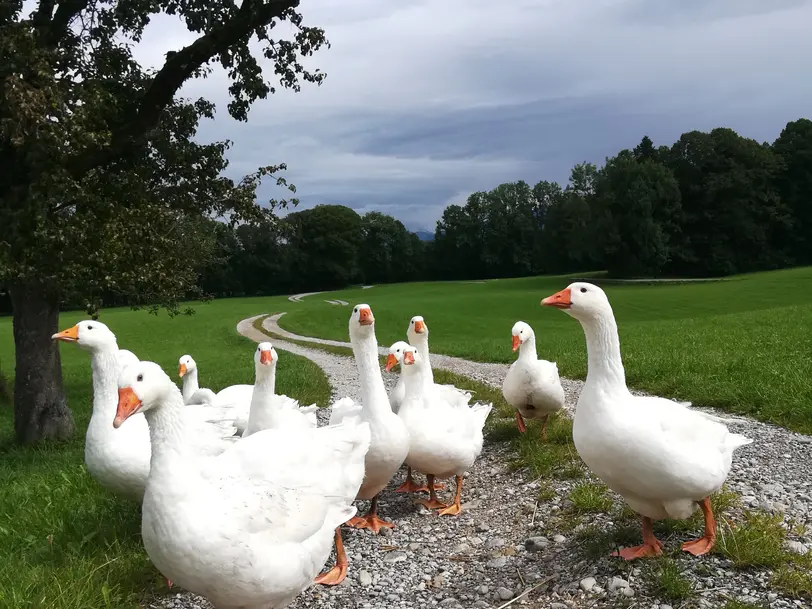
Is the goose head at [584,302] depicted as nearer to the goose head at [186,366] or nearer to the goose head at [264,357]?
the goose head at [264,357]

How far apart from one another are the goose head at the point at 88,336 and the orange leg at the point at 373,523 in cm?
342

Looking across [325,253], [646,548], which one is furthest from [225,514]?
[325,253]

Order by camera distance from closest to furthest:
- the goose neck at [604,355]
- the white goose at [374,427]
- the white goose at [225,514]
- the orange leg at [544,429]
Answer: the white goose at [225,514], the goose neck at [604,355], the white goose at [374,427], the orange leg at [544,429]

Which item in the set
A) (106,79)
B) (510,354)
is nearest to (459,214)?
(510,354)

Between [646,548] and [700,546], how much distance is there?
392mm

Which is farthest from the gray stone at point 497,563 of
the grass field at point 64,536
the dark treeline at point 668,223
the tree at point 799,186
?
the tree at point 799,186

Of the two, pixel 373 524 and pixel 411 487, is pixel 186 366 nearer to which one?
pixel 411 487

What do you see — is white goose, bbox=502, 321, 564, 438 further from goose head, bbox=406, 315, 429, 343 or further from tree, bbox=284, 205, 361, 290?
tree, bbox=284, 205, 361, 290

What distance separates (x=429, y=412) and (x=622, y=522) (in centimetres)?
225

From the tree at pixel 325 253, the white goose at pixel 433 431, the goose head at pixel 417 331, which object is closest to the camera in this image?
the white goose at pixel 433 431

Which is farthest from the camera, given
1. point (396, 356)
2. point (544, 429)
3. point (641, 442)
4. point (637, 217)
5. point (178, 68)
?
point (637, 217)

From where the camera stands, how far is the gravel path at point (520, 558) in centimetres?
426

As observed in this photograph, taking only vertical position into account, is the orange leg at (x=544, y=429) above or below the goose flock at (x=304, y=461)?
below

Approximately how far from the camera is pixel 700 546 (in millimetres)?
4582
